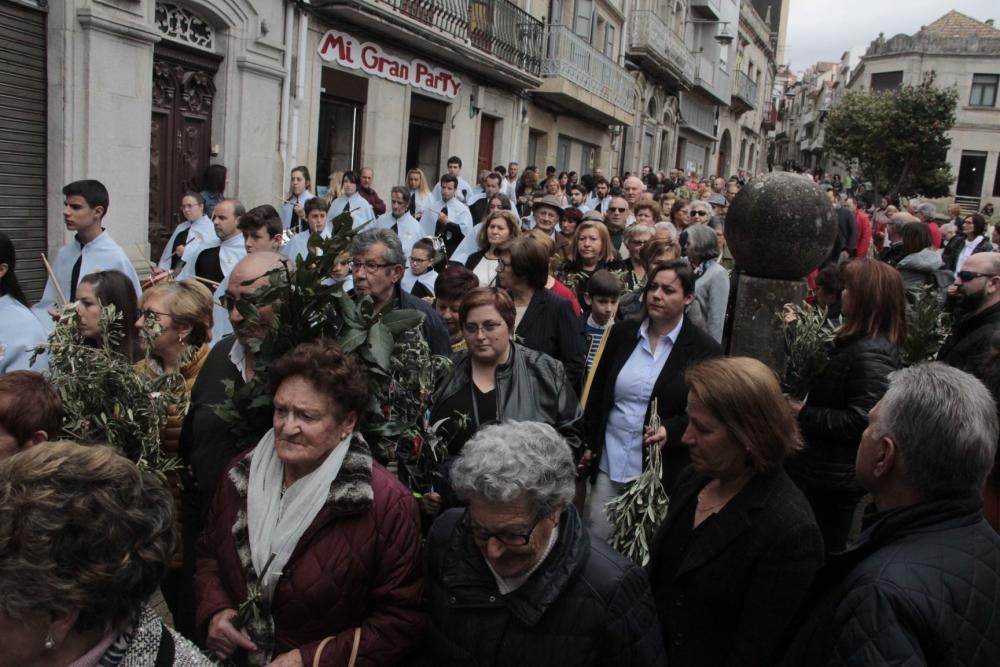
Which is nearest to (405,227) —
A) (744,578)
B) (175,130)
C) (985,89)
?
(175,130)

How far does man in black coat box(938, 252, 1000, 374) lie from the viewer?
4773mm

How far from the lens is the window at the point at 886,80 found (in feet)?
158

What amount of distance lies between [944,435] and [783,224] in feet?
8.50

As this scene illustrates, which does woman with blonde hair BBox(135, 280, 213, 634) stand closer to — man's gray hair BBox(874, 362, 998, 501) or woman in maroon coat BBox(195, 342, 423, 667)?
woman in maroon coat BBox(195, 342, 423, 667)

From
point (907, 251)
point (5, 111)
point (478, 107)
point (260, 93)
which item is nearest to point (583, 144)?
point (478, 107)

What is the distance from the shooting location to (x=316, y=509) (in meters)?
2.41

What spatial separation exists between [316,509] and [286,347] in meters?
0.58

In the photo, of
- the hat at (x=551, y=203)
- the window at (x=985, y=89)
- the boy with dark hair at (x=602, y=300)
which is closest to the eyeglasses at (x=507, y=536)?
the boy with dark hair at (x=602, y=300)

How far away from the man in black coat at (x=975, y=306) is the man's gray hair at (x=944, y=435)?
2.97 m

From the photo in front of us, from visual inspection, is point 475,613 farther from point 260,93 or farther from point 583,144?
point 583,144

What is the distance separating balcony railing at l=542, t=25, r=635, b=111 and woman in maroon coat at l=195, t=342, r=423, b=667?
709 inches

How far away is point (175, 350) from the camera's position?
360cm

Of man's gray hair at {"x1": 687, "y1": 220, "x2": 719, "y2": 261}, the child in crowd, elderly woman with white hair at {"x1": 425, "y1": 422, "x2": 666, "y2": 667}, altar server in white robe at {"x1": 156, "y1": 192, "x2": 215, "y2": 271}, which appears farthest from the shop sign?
elderly woman with white hair at {"x1": 425, "y1": 422, "x2": 666, "y2": 667}

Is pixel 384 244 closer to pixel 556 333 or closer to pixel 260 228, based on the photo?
pixel 556 333
